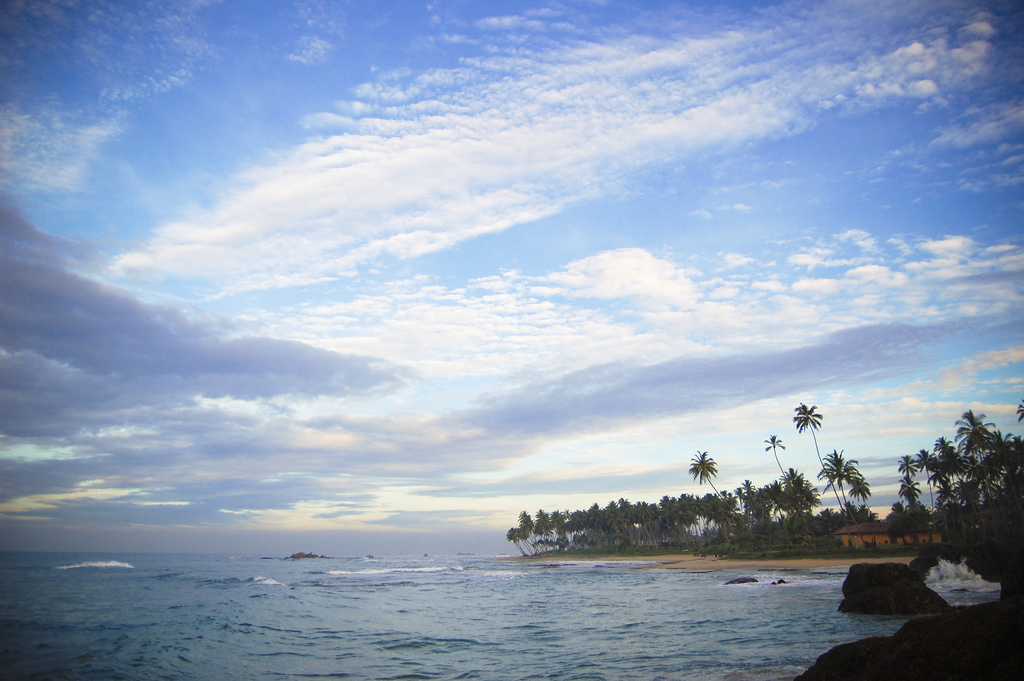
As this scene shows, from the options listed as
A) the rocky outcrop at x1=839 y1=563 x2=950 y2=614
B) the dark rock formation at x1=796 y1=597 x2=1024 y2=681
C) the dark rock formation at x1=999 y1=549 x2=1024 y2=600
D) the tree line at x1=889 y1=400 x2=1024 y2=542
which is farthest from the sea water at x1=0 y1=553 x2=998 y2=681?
the tree line at x1=889 y1=400 x2=1024 y2=542

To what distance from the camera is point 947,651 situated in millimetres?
7359

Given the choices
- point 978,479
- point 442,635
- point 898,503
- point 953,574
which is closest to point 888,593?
point 953,574

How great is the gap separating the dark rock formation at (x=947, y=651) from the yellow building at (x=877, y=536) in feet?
264

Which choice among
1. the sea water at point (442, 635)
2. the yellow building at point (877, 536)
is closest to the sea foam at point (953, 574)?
the sea water at point (442, 635)

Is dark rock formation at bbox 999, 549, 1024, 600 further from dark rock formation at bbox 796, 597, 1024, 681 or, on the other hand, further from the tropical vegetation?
the tropical vegetation

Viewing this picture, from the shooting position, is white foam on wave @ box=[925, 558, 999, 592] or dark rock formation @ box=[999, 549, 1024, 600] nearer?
dark rock formation @ box=[999, 549, 1024, 600]

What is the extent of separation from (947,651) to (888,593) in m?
19.4

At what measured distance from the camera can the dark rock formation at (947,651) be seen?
267 inches

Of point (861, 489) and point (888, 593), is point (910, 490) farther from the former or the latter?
point (888, 593)

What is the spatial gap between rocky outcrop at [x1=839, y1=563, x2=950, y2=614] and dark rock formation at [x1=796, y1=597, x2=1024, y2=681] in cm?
1777

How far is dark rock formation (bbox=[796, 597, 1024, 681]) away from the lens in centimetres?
678

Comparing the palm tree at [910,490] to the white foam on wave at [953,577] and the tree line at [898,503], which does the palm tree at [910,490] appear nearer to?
the tree line at [898,503]

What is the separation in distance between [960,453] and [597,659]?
249ft

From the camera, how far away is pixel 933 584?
110 ft
